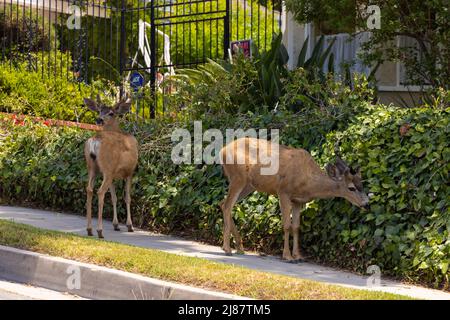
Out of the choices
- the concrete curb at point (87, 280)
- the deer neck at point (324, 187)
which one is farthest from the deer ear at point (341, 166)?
the concrete curb at point (87, 280)

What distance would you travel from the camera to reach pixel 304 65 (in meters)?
15.3

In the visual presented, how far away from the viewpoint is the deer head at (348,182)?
1039 centimetres

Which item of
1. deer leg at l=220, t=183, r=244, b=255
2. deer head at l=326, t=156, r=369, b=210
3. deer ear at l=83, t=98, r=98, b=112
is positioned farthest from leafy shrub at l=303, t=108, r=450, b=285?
deer ear at l=83, t=98, r=98, b=112

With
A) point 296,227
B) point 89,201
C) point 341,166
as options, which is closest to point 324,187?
point 341,166

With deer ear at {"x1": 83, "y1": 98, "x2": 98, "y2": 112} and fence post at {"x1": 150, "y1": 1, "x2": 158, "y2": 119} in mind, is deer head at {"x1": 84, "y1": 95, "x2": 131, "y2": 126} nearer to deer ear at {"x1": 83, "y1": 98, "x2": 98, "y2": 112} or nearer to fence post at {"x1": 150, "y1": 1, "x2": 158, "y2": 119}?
deer ear at {"x1": 83, "y1": 98, "x2": 98, "y2": 112}

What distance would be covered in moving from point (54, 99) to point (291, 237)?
9.29m

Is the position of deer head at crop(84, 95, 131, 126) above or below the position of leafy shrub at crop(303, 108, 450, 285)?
above

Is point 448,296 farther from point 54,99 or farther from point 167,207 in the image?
point 54,99

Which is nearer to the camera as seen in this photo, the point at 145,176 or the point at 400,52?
the point at 145,176

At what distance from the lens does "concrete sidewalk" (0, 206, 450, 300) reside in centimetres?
943

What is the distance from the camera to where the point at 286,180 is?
10820 millimetres

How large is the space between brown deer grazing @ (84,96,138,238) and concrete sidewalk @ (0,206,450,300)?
1.48 ft

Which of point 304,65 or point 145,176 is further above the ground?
point 304,65
